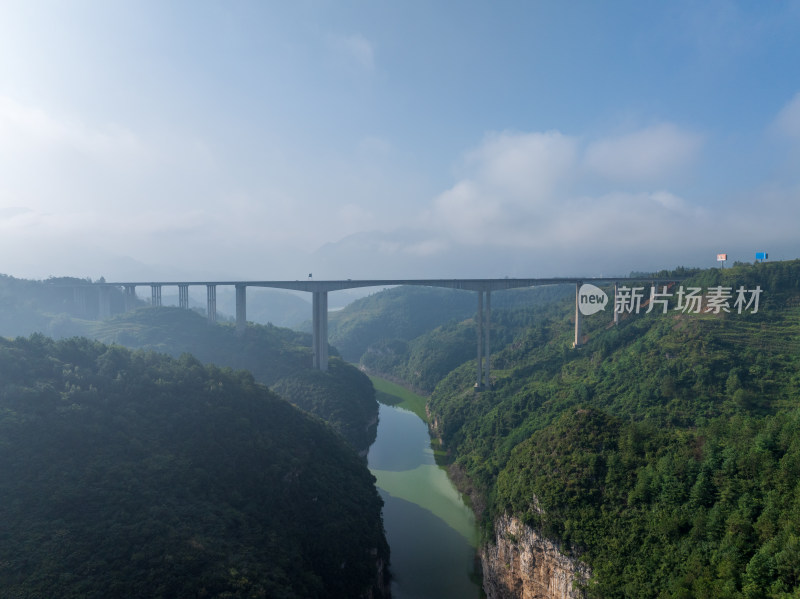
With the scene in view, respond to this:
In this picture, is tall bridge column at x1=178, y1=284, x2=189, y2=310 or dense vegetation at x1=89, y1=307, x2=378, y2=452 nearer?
dense vegetation at x1=89, y1=307, x2=378, y2=452

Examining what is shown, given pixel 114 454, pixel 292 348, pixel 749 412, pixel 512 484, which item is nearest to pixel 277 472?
pixel 114 454

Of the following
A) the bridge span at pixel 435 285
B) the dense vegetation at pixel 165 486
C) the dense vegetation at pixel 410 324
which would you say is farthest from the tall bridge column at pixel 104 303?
the dense vegetation at pixel 165 486

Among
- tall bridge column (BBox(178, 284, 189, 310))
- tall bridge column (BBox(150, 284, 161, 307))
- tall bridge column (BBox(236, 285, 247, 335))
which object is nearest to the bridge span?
tall bridge column (BBox(236, 285, 247, 335))

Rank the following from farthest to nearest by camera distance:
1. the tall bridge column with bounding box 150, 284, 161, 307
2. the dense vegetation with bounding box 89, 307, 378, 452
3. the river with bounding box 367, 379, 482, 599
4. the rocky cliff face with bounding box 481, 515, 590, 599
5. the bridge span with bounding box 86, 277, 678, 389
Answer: the tall bridge column with bounding box 150, 284, 161, 307
the bridge span with bounding box 86, 277, 678, 389
the dense vegetation with bounding box 89, 307, 378, 452
the river with bounding box 367, 379, 482, 599
the rocky cliff face with bounding box 481, 515, 590, 599

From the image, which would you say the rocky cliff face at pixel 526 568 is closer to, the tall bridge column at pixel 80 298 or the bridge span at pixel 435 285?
the bridge span at pixel 435 285

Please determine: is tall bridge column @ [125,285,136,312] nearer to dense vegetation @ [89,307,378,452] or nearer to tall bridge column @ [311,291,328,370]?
dense vegetation @ [89,307,378,452]

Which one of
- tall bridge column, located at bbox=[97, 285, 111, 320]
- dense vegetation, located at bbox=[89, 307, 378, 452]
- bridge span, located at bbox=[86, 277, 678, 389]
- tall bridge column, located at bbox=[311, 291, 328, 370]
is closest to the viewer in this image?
dense vegetation, located at bbox=[89, 307, 378, 452]

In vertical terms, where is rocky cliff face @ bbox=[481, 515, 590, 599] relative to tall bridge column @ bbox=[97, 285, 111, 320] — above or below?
below
